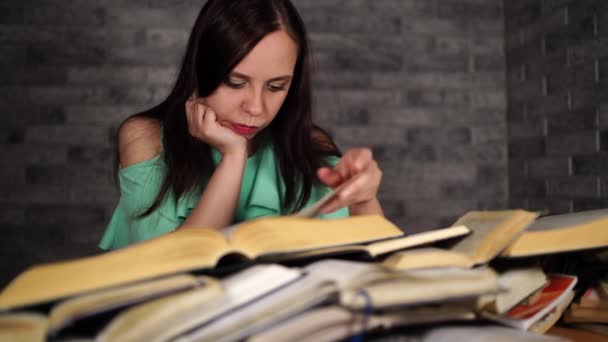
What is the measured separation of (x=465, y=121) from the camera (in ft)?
8.56

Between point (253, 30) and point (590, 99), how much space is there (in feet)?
4.92

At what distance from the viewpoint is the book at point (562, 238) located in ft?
1.67

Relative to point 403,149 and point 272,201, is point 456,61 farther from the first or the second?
point 272,201

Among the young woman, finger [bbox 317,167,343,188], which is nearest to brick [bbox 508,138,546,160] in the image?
the young woman

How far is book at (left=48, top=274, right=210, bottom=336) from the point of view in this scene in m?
0.34

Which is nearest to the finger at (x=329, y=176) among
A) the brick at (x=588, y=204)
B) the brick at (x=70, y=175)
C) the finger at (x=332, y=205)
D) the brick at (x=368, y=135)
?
the finger at (x=332, y=205)

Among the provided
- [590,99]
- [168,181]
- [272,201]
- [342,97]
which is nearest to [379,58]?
[342,97]

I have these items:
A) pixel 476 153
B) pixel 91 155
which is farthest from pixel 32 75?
pixel 476 153

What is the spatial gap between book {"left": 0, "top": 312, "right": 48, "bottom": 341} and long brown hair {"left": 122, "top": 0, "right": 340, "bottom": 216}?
84 centimetres

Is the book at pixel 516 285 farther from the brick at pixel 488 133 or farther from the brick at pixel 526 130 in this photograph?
the brick at pixel 488 133

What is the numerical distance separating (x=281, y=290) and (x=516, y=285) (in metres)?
0.28

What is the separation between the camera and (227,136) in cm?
116

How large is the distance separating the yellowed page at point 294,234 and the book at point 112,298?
0.22 feet

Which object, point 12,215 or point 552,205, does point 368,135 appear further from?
point 12,215
